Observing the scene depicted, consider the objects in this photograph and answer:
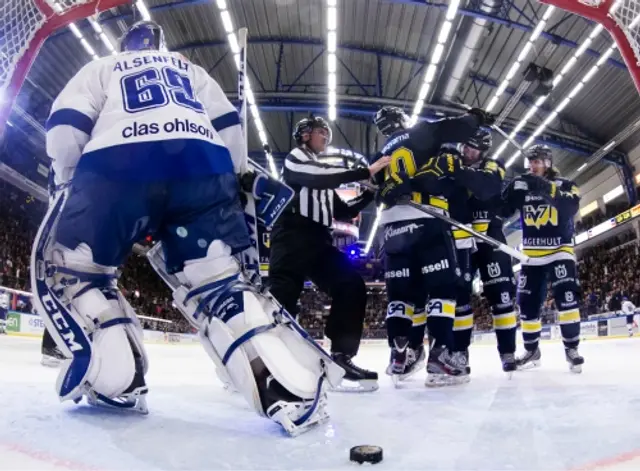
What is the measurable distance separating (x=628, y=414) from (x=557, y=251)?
1910 millimetres

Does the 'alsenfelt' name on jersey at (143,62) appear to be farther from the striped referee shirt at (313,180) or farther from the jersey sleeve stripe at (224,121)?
the striped referee shirt at (313,180)

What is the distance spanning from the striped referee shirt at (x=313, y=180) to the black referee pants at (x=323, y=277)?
0.08 meters

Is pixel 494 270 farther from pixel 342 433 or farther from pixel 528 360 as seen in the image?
pixel 342 433

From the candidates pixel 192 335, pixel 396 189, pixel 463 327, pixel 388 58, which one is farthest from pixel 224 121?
pixel 192 335

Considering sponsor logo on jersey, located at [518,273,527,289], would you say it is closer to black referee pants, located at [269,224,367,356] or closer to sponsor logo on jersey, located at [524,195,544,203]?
sponsor logo on jersey, located at [524,195,544,203]

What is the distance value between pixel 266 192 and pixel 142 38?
656mm

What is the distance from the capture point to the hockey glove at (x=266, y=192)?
1.54 metres

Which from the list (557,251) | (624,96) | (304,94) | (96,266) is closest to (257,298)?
(96,266)

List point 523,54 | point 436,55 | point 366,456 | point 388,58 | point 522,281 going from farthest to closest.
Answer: point 388,58, point 523,54, point 436,55, point 522,281, point 366,456

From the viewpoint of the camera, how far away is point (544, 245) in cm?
326

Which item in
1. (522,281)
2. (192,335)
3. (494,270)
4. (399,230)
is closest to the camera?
(399,230)

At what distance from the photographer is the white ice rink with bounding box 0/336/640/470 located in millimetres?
1007

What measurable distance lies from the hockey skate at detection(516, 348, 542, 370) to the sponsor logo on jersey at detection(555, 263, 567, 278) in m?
0.56

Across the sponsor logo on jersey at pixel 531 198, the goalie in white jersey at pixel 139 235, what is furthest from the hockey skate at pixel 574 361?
the goalie in white jersey at pixel 139 235
